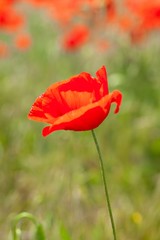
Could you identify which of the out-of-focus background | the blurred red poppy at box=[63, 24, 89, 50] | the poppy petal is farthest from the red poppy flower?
the blurred red poppy at box=[63, 24, 89, 50]

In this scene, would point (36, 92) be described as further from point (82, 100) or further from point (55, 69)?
point (82, 100)

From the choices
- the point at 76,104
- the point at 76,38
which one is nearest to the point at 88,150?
the point at 76,38

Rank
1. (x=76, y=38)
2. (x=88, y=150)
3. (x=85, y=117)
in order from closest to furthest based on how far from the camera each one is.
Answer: (x=85, y=117)
(x=88, y=150)
(x=76, y=38)

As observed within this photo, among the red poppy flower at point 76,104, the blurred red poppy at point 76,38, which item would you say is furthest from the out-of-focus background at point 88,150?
the red poppy flower at point 76,104

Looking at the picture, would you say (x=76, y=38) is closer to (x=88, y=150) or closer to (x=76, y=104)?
(x=88, y=150)

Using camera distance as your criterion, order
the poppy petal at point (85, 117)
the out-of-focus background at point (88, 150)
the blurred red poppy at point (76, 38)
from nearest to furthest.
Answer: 1. the poppy petal at point (85, 117)
2. the out-of-focus background at point (88, 150)
3. the blurred red poppy at point (76, 38)

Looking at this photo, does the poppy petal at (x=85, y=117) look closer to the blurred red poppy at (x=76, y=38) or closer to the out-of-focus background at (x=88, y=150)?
the out-of-focus background at (x=88, y=150)
